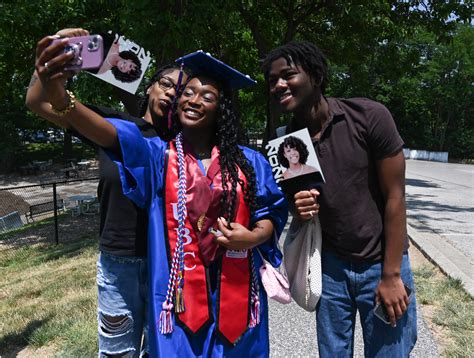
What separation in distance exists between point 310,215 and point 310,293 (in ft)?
1.31

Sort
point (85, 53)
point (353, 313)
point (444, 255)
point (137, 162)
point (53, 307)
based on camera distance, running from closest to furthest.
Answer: point (85, 53), point (137, 162), point (353, 313), point (53, 307), point (444, 255)

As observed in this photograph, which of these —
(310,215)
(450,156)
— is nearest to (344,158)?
(310,215)

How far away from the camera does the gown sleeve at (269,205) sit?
2.00m

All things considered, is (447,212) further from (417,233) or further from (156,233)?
(156,233)

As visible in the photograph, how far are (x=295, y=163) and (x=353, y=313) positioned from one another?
80 centimetres

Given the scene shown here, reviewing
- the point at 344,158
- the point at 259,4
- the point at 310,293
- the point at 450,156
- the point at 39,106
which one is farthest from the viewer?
the point at 450,156

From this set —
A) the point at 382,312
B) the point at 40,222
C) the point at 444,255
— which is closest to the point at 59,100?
the point at 382,312

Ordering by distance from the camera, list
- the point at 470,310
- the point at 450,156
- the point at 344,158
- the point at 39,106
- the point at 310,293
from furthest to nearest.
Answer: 1. the point at 450,156
2. the point at 470,310
3. the point at 310,293
4. the point at 344,158
5. the point at 39,106

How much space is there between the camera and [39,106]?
1.82 metres

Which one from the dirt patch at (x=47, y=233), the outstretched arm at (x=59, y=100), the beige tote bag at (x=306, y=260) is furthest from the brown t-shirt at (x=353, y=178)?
the dirt patch at (x=47, y=233)

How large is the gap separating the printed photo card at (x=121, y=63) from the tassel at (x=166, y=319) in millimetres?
1035

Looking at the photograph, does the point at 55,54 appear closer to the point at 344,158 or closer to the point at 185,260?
the point at 185,260

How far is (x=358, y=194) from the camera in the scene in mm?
1966

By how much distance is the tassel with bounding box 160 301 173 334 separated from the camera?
6.06 ft
